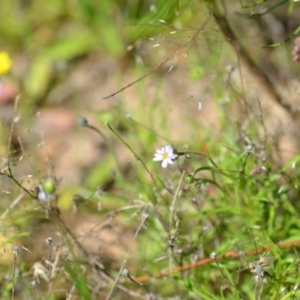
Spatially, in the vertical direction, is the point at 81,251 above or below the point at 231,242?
below

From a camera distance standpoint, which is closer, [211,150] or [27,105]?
[211,150]

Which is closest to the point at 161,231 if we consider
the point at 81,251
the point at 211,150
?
the point at 81,251

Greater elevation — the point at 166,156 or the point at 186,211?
the point at 166,156

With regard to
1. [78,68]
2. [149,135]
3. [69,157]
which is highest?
[149,135]

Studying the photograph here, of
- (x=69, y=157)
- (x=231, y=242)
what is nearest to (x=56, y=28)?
(x=69, y=157)

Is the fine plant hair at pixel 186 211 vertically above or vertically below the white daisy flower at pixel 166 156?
below

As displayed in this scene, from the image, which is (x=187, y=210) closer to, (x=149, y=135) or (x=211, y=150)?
(x=211, y=150)

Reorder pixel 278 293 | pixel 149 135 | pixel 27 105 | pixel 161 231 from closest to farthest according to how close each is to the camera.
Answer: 1. pixel 278 293
2. pixel 161 231
3. pixel 149 135
4. pixel 27 105

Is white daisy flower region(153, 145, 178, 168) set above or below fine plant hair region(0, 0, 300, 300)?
above

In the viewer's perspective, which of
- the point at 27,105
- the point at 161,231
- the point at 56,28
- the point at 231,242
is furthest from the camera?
the point at 56,28

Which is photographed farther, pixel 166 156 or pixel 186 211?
pixel 186 211
